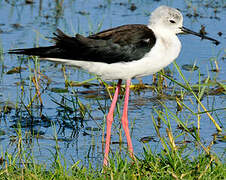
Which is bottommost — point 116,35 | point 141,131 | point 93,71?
point 141,131

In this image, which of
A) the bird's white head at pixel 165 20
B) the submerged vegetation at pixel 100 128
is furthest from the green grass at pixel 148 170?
the bird's white head at pixel 165 20

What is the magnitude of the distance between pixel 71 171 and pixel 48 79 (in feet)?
10.4

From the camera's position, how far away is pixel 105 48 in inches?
213

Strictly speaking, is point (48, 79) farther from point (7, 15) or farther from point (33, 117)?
point (7, 15)

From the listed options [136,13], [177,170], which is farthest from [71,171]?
[136,13]

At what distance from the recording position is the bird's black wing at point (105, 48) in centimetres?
538

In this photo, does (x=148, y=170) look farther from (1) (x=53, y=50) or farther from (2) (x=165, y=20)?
(2) (x=165, y=20)

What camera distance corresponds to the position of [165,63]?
545 centimetres

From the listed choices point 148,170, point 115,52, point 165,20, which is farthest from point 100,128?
point 148,170

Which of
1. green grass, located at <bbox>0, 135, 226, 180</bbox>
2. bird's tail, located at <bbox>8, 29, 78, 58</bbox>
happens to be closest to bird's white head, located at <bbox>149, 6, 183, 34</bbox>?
bird's tail, located at <bbox>8, 29, 78, 58</bbox>

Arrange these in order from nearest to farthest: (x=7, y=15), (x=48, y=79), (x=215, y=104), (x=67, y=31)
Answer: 1. (x=215, y=104)
2. (x=48, y=79)
3. (x=67, y=31)
4. (x=7, y=15)

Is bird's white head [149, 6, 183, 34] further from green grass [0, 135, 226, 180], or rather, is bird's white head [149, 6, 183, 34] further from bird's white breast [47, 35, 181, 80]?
green grass [0, 135, 226, 180]

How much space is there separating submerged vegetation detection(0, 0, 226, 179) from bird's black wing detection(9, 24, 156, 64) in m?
0.37

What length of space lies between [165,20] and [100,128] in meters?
1.41
